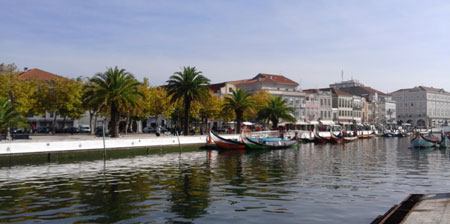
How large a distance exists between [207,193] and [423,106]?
17883cm

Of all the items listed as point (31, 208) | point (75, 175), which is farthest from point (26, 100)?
point (31, 208)

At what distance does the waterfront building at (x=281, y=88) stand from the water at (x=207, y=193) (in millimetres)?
70157

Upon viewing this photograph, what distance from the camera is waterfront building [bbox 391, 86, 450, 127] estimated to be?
176375mm

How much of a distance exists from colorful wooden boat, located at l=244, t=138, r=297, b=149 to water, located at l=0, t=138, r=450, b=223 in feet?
78.8

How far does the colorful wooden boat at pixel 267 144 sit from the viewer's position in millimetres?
55594

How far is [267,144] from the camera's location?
58.3 m

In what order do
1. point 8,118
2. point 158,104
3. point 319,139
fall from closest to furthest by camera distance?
point 8,118, point 158,104, point 319,139

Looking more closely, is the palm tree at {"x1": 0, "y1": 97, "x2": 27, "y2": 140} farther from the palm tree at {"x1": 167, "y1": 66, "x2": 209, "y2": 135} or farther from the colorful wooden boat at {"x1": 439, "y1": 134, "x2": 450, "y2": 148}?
the colorful wooden boat at {"x1": 439, "y1": 134, "x2": 450, "y2": 148}

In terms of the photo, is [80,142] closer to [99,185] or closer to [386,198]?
[99,185]

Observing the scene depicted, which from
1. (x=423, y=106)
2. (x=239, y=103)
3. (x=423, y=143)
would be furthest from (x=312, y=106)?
(x=423, y=106)

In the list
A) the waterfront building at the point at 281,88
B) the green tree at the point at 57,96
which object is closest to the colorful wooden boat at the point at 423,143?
the waterfront building at the point at 281,88

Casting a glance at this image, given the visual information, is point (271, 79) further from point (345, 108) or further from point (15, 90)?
point (15, 90)

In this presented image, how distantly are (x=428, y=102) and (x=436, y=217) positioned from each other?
185 m

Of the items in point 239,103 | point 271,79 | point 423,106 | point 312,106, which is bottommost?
point 239,103
